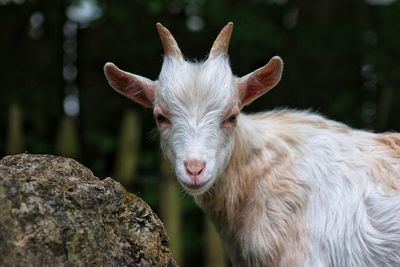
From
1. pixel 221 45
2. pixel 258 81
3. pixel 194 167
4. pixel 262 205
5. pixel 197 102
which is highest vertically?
pixel 221 45

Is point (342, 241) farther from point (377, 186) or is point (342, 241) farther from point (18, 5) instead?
point (18, 5)

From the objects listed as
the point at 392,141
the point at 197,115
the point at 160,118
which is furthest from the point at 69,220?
the point at 392,141

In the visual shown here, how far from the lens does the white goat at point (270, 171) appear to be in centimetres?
553

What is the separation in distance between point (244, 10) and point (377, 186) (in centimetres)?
578

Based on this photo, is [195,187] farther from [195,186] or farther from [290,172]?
[290,172]

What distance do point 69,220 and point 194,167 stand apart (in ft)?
4.50

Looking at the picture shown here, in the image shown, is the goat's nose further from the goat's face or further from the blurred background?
the blurred background

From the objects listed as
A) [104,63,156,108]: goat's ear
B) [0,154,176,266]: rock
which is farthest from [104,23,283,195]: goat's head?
[0,154,176,266]: rock

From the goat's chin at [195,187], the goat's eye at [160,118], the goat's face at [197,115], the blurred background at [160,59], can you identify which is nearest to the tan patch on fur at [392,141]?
the goat's face at [197,115]

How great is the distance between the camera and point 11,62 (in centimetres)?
1184

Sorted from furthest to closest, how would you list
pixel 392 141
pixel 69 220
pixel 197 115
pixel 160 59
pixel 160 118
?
pixel 160 59 → pixel 392 141 → pixel 160 118 → pixel 197 115 → pixel 69 220

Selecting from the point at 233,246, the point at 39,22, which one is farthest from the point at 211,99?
the point at 39,22

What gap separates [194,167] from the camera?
5102 mm

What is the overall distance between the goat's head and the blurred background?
4.51 meters
